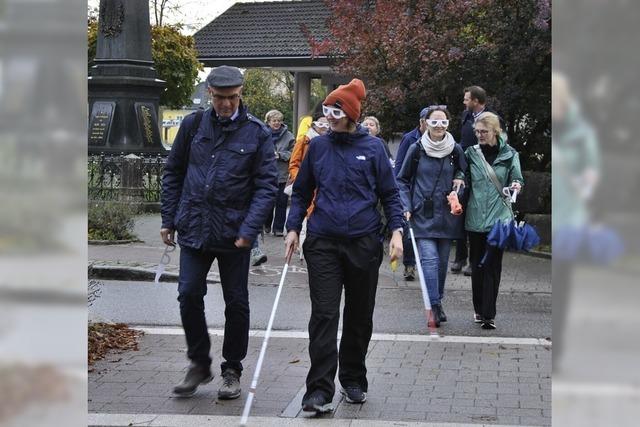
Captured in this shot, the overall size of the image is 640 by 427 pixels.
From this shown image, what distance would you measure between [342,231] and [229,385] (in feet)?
3.84

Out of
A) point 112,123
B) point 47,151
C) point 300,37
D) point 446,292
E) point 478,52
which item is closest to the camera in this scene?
point 47,151

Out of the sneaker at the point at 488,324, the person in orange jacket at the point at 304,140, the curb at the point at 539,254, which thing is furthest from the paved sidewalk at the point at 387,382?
the curb at the point at 539,254

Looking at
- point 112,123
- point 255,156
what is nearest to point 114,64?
point 112,123

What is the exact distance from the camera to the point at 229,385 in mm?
6219

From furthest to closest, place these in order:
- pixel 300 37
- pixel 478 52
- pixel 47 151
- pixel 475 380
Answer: pixel 300 37
pixel 478 52
pixel 475 380
pixel 47 151

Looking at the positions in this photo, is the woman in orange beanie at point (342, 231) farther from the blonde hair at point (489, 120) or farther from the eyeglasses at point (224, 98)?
the blonde hair at point (489, 120)

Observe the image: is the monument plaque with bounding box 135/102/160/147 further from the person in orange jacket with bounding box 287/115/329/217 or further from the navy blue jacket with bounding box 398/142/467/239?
the navy blue jacket with bounding box 398/142/467/239

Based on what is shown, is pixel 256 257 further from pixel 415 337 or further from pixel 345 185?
pixel 345 185

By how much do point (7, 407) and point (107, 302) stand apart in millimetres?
8037

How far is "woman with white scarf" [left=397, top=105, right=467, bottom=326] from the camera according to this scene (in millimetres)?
8609

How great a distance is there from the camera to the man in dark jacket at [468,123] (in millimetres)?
10987

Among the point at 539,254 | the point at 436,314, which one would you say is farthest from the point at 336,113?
the point at 539,254

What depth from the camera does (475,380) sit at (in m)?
6.80

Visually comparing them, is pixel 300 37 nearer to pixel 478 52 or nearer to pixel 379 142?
pixel 478 52
